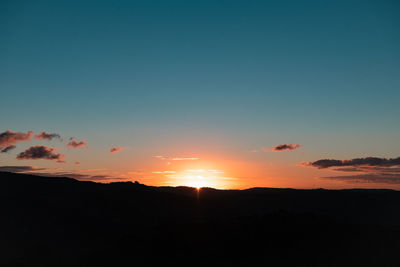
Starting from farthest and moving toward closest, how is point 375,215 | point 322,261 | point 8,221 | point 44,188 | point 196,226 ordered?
point 375,215, point 44,188, point 8,221, point 196,226, point 322,261

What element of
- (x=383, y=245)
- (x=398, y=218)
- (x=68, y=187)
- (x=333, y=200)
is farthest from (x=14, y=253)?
(x=333, y=200)

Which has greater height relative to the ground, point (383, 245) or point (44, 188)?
point (44, 188)

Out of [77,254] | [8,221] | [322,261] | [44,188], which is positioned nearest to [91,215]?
[8,221]

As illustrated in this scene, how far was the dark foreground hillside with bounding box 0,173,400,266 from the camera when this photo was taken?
87.4ft

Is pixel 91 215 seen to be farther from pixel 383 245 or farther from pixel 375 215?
pixel 375 215

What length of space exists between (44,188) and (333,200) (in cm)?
5928

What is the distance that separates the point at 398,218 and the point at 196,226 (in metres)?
48.4

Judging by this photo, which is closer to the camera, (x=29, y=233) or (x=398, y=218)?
(x=29, y=233)

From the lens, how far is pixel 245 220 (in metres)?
34.1

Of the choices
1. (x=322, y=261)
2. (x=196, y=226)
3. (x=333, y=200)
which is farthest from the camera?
(x=333, y=200)

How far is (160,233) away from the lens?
3134 cm

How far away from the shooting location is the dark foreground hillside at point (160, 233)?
26.6 meters

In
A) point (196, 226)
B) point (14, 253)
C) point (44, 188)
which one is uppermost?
point (44, 188)

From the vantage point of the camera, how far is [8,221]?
4628 centimetres
